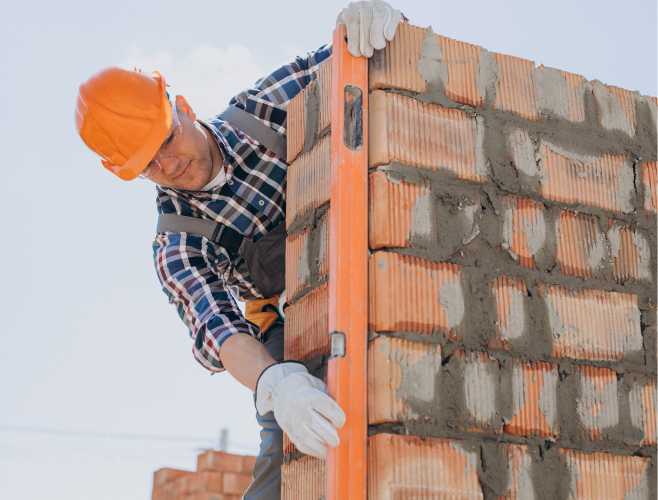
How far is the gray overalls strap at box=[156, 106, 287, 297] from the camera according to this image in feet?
9.51

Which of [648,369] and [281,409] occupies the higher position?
[648,369]

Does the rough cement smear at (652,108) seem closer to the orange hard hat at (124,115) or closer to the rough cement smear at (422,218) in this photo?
the rough cement smear at (422,218)

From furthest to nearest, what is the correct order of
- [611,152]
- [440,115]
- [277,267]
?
[277,267] < [611,152] < [440,115]

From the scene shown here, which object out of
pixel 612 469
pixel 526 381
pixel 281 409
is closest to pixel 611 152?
pixel 526 381

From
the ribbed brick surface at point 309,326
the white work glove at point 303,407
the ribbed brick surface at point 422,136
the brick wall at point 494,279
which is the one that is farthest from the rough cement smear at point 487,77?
the white work glove at point 303,407

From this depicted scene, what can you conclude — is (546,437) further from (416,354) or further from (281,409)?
(281,409)

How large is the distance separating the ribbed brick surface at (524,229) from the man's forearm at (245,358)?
2.84 feet

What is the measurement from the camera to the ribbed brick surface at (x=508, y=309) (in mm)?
2121

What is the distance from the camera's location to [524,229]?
2250 mm

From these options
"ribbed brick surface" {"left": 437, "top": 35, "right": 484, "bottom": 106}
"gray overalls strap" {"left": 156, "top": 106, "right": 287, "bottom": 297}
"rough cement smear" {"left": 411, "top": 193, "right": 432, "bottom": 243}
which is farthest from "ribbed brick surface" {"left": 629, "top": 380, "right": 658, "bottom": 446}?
"gray overalls strap" {"left": 156, "top": 106, "right": 287, "bottom": 297}

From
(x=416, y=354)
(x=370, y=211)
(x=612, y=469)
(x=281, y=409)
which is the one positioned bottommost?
(x=612, y=469)

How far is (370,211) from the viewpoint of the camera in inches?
82.4

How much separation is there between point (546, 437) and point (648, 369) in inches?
18.5

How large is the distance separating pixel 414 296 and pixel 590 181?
2.65 feet
